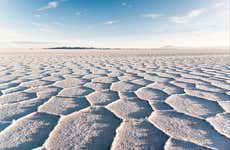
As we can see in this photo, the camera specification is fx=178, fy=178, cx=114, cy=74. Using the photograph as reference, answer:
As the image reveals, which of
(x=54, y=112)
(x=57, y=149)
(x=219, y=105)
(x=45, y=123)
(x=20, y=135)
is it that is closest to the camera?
(x=57, y=149)

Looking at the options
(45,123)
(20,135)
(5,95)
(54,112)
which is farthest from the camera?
(5,95)

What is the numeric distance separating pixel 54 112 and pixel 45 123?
200mm

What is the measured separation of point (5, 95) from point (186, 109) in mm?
1727

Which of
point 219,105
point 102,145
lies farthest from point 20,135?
point 219,105

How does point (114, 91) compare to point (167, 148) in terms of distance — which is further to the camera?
point (114, 91)

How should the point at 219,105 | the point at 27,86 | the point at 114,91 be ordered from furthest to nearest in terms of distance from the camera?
the point at 27,86 → the point at 114,91 → the point at 219,105

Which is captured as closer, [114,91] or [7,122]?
[7,122]

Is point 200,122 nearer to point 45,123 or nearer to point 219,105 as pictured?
point 219,105

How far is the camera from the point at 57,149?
895 mm

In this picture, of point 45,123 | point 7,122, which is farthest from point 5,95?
point 45,123

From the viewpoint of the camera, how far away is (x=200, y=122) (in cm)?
121

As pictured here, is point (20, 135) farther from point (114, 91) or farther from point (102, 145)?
point (114, 91)

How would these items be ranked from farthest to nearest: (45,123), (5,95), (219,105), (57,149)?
1. (5,95)
2. (219,105)
3. (45,123)
4. (57,149)

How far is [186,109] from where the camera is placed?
1.44m
